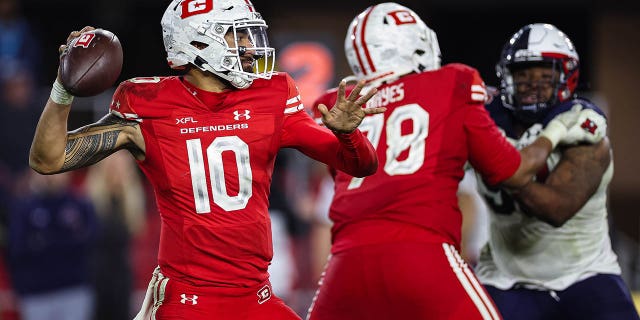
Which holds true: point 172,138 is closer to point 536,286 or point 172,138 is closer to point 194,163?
point 194,163

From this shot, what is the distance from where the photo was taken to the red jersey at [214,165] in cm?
382

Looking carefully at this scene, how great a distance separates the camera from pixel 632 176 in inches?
537

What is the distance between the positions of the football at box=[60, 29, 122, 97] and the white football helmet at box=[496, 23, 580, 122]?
79.2 inches

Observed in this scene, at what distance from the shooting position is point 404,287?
13.6 ft

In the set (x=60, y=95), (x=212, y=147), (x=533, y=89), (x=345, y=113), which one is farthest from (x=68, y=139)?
(x=533, y=89)

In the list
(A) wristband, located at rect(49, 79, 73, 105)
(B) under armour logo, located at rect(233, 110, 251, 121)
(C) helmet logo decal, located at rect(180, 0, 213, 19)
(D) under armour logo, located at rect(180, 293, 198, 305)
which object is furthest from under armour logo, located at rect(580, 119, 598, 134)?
(A) wristband, located at rect(49, 79, 73, 105)

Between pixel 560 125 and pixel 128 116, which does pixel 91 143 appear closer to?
pixel 128 116

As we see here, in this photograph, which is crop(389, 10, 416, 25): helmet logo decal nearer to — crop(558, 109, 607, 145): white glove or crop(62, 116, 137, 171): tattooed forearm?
crop(558, 109, 607, 145): white glove

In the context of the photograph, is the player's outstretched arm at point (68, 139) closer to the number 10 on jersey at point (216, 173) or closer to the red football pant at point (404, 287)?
the number 10 on jersey at point (216, 173)

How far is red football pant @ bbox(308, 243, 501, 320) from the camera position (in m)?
4.11

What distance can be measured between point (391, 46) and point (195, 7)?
1.03m

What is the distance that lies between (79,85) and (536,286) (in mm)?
2363

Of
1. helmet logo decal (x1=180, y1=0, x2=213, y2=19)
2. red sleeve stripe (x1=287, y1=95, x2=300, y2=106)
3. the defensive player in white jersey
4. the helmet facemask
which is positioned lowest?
the defensive player in white jersey

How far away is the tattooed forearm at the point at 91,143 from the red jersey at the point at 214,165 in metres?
0.07
